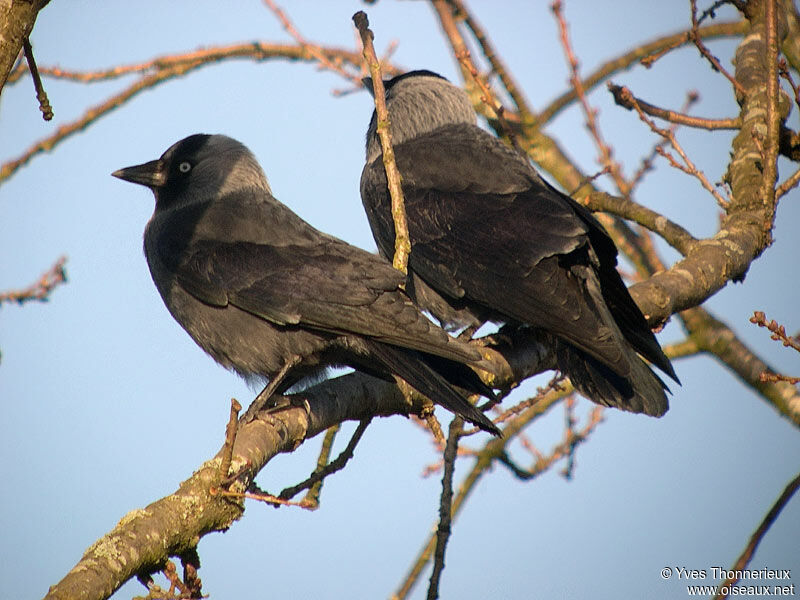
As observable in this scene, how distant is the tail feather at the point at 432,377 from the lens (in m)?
3.45

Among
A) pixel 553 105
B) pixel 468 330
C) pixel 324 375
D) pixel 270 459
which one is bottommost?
pixel 270 459

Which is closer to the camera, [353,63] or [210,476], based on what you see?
[210,476]

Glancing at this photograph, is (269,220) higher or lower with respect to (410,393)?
higher

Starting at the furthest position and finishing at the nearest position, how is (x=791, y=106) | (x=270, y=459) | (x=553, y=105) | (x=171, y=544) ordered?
(x=553, y=105) < (x=791, y=106) < (x=270, y=459) < (x=171, y=544)

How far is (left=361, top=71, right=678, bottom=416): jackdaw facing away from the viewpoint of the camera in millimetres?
4215

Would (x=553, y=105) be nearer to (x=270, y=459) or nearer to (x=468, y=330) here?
(x=468, y=330)

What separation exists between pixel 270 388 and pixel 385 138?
1197 millimetres

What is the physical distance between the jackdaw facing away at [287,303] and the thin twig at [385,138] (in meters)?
0.15

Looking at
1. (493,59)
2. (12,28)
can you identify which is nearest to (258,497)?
(12,28)

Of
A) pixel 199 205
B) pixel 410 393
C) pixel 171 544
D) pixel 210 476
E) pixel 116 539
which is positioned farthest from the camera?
pixel 199 205

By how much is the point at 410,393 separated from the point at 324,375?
27.5 inches

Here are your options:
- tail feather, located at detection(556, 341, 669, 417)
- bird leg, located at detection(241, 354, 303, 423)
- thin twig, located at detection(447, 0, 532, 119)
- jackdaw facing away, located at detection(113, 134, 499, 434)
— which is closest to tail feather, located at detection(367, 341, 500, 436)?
jackdaw facing away, located at detection(113, 134, 499, 434)

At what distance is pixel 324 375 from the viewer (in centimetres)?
443

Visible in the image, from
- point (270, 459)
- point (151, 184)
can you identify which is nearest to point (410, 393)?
point (270, 459)
